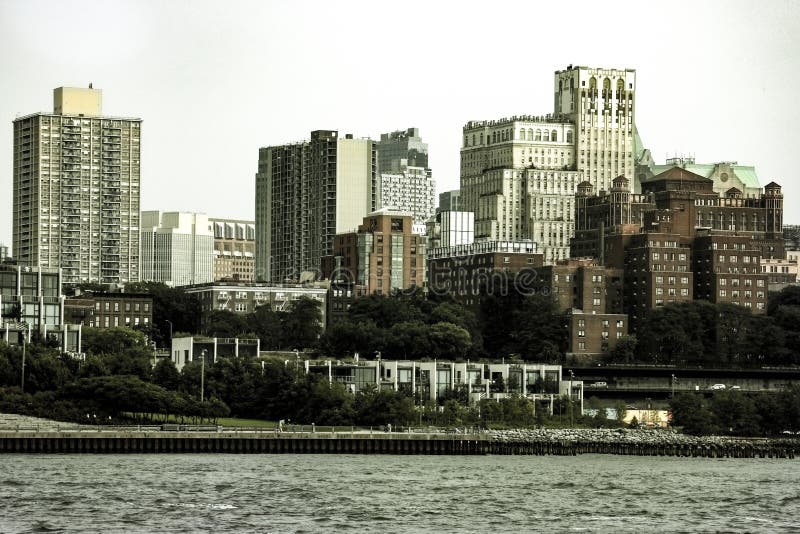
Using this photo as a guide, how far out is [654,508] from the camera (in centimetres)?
14412

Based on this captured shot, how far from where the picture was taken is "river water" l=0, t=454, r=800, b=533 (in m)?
128

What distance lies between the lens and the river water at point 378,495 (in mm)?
128000

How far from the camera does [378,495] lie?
144625 millimetres

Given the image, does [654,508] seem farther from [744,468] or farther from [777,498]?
[744,468]

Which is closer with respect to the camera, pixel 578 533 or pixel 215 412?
pixel 578 533

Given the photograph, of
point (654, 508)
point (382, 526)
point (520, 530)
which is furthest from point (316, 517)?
point (654, 508)

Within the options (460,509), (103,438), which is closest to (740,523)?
(460,509)

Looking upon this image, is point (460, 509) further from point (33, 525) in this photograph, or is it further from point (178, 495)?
point (33, 525)

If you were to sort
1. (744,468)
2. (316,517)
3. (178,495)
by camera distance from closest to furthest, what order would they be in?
(316,517) < (178,495) < (744,468)

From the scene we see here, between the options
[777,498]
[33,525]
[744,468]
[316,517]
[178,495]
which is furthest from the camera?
[744,468]

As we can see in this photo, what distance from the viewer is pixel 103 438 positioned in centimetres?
17262

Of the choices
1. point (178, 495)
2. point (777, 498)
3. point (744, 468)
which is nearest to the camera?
point (178, 495)

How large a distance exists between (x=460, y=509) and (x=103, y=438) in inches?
1790

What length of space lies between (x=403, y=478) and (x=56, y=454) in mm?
30998
